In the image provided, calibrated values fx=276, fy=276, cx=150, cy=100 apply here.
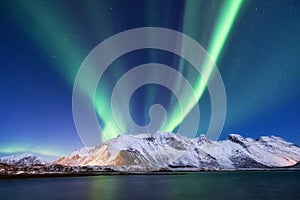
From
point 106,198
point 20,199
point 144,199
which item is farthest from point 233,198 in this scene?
point 20,199

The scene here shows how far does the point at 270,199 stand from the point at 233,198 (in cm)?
700

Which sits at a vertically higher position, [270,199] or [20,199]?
[20,199]

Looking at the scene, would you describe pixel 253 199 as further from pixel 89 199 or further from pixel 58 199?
pixel 58 199

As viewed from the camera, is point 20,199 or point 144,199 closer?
point 144,199

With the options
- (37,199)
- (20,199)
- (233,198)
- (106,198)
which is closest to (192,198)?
(233,198)

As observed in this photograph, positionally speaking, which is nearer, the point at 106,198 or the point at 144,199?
the point at 144,199

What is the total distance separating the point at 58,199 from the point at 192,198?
27.4 m

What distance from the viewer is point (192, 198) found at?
189 ft

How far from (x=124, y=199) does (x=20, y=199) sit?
2188 cm

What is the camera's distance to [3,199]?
58.1m

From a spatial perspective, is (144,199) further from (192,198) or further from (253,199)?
(253,199)

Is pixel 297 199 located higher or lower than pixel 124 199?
lower

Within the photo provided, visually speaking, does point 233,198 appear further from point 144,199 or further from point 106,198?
point 106,198

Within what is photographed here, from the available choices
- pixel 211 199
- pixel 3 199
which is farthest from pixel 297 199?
pixel 3 199
